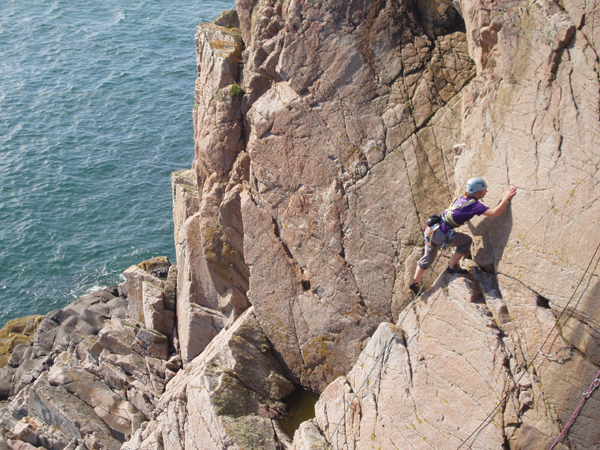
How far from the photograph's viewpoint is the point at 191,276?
2497cm

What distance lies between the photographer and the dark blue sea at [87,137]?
41000 mm

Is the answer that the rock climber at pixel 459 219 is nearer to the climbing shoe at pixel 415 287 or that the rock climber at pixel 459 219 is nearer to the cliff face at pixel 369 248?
the cliff face at pixel 369 248

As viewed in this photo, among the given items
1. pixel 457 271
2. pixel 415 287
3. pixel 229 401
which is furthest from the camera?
pixel 229 401

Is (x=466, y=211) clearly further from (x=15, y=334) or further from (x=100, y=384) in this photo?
(x=15, y=334)

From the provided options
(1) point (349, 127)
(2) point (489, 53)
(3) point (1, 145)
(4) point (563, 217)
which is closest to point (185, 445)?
(1) point (349, 127)

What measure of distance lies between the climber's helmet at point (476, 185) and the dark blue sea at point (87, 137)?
1202 inches

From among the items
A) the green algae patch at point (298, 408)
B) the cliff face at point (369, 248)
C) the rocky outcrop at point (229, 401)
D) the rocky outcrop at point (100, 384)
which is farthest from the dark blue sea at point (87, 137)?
the green algae patch at point (298, 408)

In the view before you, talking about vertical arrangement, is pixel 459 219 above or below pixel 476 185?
below

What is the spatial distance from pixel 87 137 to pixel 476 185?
45753 mm

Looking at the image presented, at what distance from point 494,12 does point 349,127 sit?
575cm

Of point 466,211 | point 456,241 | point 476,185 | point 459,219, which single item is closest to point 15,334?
point 456,241

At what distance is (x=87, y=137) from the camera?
52.2 m

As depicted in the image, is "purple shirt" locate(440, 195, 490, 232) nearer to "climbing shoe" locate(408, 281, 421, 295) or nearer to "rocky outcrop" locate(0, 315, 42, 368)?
"climbing shoe" locate(408, 281, 421, 295)

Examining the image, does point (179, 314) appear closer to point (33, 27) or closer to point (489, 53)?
point (489, 53)
